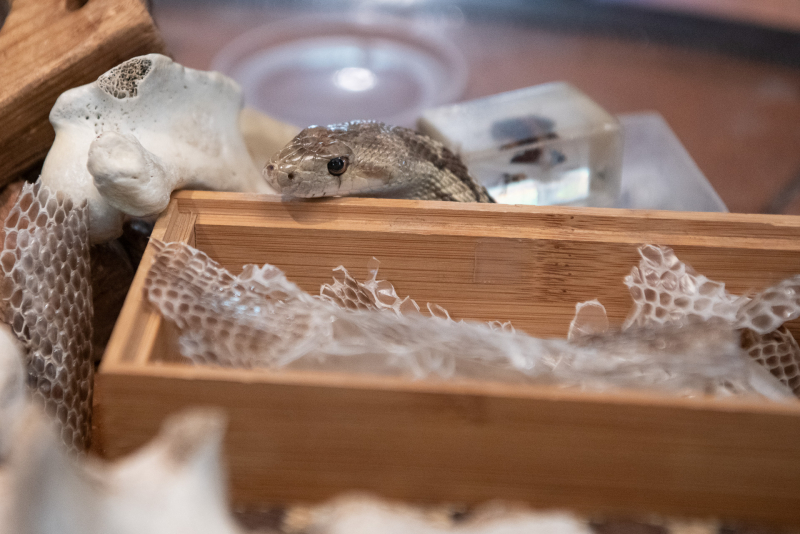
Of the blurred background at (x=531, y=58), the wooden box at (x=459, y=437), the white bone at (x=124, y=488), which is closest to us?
the white bone at (x=124, y=488)

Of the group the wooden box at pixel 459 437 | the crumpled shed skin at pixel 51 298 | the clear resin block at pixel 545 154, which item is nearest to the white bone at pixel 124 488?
the wooden box at pixel 459 437

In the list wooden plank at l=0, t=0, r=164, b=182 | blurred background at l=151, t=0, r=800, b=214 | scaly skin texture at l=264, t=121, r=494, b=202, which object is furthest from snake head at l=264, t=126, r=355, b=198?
blurred background at l=151, t=0, r=800, b=214

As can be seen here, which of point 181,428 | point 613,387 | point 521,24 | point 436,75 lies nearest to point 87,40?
point 181,428

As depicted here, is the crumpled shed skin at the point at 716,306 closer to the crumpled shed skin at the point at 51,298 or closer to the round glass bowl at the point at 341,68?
the crumpled shed skin at the point at 51,298

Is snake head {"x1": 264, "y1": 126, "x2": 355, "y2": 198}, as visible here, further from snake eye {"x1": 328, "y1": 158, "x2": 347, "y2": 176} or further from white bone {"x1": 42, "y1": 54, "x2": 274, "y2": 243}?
white bone {"x1": 42, "y1": 54, "x2": 274, "y2": 243}

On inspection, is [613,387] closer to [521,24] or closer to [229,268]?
[229,268]

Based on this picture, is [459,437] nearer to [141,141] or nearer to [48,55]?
[141,141]
